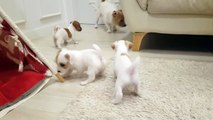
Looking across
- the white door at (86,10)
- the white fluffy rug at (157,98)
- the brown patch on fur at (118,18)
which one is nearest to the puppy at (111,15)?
the brown patch on fur at (118,18)

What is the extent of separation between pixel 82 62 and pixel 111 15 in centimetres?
132

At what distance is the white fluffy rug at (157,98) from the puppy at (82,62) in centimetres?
6

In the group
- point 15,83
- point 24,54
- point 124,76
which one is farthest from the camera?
point 24,54

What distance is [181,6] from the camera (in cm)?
160

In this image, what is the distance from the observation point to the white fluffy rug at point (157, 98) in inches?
38.2

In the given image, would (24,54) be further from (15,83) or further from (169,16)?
(169,16)

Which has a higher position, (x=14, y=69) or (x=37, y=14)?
(x=37, y=14)

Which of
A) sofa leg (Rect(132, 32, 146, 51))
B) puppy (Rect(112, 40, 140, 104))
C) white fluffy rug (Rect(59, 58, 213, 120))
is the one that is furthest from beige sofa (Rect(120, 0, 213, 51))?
puppy (Rect(112, 40, 140, 104))

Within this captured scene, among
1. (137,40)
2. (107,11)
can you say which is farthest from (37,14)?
(137,40)

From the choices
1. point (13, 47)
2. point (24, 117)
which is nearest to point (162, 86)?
point (24, 117)

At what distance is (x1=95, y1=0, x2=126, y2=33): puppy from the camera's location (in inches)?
95.9

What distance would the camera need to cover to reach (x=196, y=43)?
200 centimetres

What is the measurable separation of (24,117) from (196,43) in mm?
1504

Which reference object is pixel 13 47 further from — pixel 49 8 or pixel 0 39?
pixel 49 8
